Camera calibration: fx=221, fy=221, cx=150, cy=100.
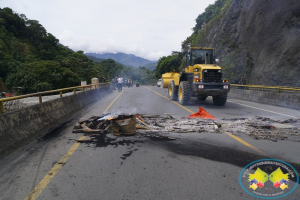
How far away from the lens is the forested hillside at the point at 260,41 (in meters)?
21.8

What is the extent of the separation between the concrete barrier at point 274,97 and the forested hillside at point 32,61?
2319 cm

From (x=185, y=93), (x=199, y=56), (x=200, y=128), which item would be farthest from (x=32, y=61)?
(x=200, y=128)

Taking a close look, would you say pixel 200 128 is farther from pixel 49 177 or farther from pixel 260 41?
pixel 260 41

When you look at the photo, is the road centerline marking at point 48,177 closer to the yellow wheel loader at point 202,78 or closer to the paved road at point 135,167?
the paved road at point 135,167

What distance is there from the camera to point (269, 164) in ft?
13.5

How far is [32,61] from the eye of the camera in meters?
45.3

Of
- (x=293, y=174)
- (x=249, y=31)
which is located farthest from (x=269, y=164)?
(x=249, y=31)

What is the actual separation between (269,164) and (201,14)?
62.8 m

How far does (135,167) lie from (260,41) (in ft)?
89.1

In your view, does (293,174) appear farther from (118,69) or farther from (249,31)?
(118,69)

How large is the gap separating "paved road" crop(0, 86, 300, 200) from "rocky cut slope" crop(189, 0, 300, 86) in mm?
19284

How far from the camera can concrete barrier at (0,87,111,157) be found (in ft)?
16.0

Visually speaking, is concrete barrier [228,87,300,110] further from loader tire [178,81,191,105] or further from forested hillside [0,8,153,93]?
forested hillside [0,8,153,93]

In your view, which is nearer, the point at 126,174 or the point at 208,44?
the point at 126,174
